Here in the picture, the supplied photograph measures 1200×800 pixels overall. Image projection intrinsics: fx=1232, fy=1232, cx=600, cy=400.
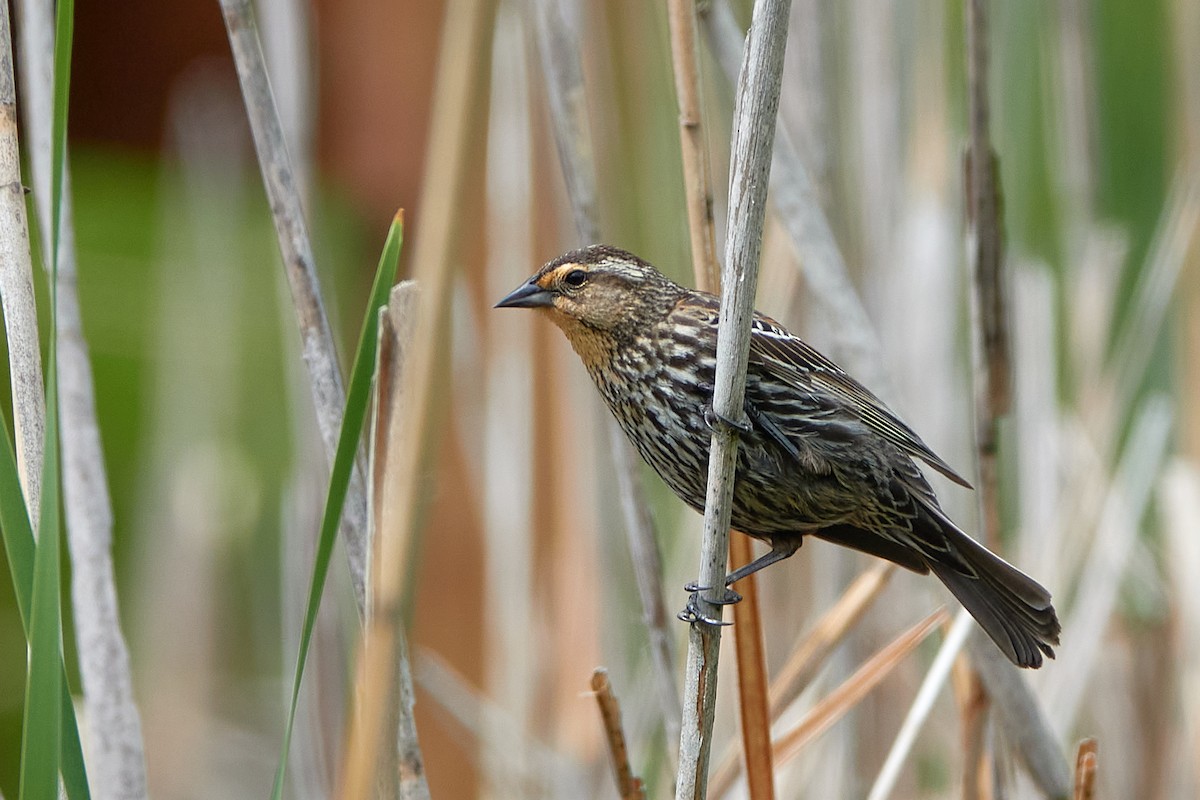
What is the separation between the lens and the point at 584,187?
1.69 m

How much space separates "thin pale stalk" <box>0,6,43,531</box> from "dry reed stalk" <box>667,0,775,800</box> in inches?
28.9

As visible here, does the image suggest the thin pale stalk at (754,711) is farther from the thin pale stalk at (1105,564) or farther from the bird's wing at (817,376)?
the thin pale stalk at (1105,564)

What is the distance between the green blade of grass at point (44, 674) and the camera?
3.12 ft

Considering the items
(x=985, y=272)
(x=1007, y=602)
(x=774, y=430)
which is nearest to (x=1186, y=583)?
(x=1007, y=602)

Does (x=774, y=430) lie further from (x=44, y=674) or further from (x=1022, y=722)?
(x=44, y=674)

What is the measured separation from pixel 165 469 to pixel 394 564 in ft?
7.76

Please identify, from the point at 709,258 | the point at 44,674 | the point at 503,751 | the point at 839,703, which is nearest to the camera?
the point at 44,674

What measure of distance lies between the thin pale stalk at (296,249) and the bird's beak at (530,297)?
1.77ft

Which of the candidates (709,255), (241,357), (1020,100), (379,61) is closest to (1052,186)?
(1020,100)

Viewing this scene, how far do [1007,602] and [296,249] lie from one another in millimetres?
1150

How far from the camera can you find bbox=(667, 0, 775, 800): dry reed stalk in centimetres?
146

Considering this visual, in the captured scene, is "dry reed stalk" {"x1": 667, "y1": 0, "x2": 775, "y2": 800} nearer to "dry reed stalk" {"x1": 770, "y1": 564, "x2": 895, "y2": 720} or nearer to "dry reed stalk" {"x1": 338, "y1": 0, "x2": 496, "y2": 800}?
"dry reed stalk" {"x1": 770, "y1": 564, "x2": 895, "y2": 720}

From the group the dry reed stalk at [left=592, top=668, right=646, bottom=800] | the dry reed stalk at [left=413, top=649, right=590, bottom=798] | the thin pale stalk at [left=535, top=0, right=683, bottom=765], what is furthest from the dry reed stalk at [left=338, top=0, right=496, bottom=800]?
the dry reed stalk at [left=413, top=649, right=590, bottom=798]

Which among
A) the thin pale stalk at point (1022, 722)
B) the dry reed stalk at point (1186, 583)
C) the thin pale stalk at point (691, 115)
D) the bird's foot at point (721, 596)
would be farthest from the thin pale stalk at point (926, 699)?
the dry reed stalk at point (1186, 583)
